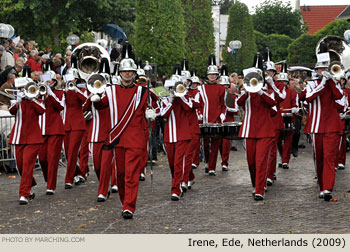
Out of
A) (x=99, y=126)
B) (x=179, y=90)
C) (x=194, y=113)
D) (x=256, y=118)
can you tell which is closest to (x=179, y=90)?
(x=179, y=90)

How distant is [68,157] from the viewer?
12734 mm

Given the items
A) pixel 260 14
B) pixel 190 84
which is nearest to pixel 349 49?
pixel 190 84

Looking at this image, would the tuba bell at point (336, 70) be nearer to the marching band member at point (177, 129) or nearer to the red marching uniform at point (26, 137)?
the marching band member at point (177, 129)

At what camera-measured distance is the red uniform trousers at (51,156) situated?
1217cm

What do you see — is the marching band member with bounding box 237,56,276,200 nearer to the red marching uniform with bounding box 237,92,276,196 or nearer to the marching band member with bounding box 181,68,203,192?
the red marching uniform with bounding box 237,92,276,196

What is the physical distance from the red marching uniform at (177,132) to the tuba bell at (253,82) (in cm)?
115

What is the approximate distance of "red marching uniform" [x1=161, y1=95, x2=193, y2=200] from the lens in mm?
11297

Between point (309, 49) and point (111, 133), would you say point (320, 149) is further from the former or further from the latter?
point (309, 49)

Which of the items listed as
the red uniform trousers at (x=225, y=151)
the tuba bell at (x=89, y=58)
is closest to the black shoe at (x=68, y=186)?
the tuba bell at (x=89, y=58)

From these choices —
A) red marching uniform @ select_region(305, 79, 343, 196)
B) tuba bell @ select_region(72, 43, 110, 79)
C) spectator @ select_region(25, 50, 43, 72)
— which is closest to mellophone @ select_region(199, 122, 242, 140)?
red marching uniform @ select_region(305, 79, 343, 196)

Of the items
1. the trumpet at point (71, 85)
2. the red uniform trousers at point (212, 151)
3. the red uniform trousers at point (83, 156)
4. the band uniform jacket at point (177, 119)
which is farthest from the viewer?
the red uniform trousers at point (212, 151)

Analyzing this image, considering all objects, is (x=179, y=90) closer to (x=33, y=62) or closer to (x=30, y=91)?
(x=30, y=91)

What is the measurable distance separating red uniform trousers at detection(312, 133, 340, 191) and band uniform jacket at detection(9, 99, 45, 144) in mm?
4405

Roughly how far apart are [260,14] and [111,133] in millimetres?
65808
